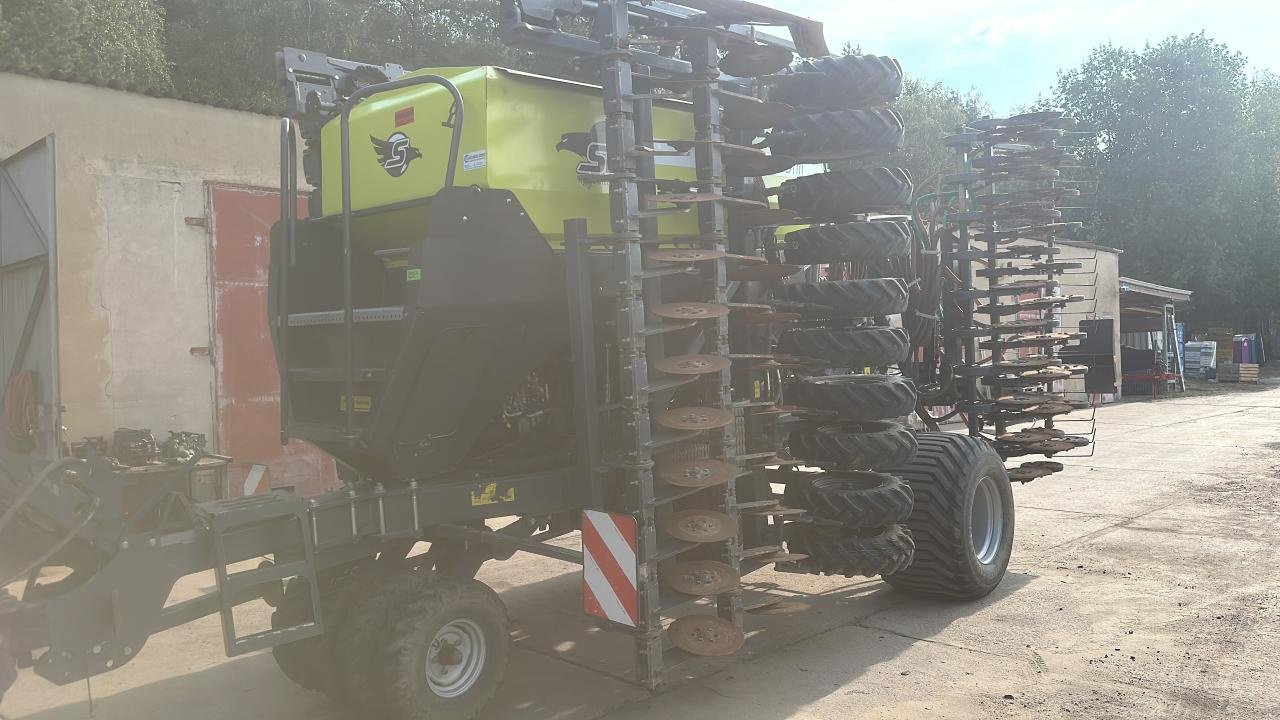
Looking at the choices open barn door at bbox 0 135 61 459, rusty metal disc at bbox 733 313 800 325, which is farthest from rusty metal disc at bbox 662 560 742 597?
open barn door at bbox 0 135 61 459

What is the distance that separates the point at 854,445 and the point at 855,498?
0.28m

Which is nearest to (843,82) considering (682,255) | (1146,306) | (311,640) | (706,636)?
(682,255)

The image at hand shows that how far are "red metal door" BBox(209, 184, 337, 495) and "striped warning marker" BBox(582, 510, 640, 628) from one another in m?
5.90

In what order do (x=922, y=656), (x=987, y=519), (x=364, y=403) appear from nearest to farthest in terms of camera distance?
(x=364, y=403) → (x=922, y=656) → (x=987, y=519)

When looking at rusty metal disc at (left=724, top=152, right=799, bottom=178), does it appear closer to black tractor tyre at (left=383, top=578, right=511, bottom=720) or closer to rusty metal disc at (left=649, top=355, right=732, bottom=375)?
rusty metal disc at (left=649, top=355, right=732, bottom=375)

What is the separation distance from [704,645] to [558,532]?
3.46ft

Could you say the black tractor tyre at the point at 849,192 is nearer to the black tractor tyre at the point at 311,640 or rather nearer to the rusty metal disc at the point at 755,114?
the rusty metal disc at the point at 755,114

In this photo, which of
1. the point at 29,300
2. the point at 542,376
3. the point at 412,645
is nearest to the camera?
the point at 412,645

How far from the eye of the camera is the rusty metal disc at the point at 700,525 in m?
4.41

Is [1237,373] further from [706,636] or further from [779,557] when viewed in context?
[706,636]

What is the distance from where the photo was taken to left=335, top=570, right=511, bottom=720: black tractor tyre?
157 inches

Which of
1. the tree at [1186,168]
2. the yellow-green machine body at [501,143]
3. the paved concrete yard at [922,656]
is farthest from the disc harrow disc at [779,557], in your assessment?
the tree at [1186,168]

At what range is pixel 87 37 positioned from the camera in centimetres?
2094

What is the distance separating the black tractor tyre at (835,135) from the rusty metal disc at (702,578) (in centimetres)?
226
